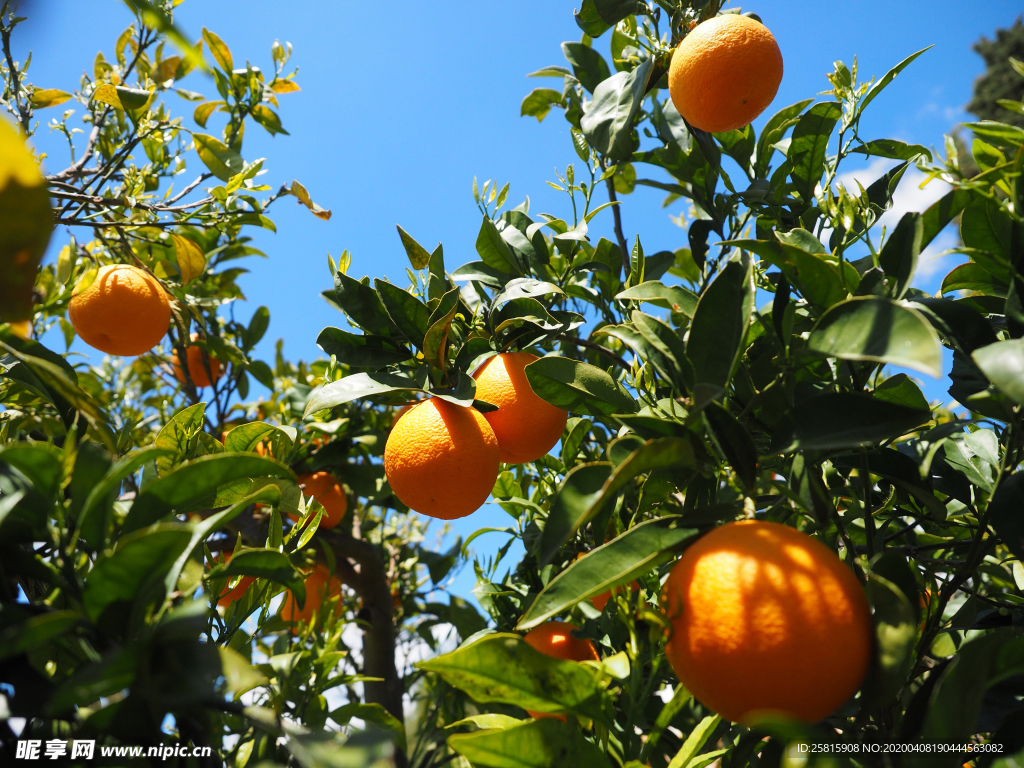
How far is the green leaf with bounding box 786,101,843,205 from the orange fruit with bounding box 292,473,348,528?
1.33 meters

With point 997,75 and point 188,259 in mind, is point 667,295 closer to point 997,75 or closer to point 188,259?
point 188,259

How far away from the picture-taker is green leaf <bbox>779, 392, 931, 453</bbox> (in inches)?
26.2

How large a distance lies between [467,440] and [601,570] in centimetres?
38

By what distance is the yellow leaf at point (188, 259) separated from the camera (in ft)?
5.67

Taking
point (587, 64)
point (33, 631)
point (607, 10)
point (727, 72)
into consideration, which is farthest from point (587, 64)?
point (33, 631)

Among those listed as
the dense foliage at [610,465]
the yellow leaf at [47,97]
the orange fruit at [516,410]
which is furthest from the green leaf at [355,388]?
the yellow leaf at [47,97]

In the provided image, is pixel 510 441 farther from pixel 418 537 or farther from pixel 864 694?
pixel 418 537

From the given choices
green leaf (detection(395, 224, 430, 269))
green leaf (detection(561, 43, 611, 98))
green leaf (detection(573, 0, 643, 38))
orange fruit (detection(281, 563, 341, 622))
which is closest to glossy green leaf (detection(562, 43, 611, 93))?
green leaf (detection(561, 43, 611, 98))

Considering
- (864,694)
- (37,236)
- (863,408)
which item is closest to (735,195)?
(863,408)

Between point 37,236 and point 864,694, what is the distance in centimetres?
86

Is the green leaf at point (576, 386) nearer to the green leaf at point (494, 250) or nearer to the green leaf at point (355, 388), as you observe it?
the green leaf at point (355, 388)

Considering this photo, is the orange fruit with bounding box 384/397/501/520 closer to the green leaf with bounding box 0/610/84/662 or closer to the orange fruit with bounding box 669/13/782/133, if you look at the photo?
the green leaf with bounding box 0/610/84/662

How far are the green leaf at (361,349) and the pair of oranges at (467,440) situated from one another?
0.37 ft

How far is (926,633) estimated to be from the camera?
0.79m
